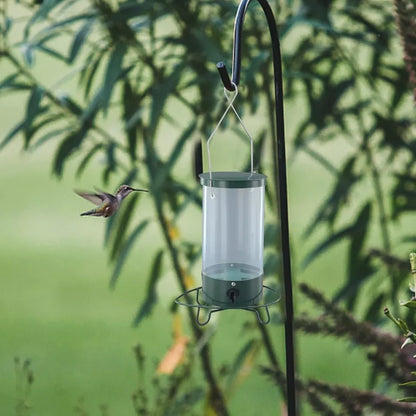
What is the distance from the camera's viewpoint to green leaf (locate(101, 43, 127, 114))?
1.42 m

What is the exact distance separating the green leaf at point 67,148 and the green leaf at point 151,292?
0.30 meters

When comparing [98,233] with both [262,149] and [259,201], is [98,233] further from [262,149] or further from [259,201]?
[259,201]

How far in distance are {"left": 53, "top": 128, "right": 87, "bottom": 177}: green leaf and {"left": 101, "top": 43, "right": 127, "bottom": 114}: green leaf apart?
0.46 ft

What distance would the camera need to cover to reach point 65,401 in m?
2.70

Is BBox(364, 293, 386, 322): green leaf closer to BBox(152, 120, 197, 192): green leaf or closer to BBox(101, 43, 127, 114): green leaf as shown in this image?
BBox(152, 120, 197, 192): green leaf

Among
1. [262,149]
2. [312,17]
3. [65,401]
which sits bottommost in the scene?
[65,401]

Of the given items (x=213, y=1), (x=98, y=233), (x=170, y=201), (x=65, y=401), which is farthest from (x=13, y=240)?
(x=213, y=1)

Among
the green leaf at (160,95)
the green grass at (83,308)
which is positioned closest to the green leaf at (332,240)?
the green grass at (83,308)

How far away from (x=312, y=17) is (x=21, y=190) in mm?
3384

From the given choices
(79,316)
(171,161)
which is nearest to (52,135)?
(171,161)

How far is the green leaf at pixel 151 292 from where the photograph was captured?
5.26ft

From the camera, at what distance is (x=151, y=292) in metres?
1.66

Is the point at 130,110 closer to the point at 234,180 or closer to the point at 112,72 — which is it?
the point at 112,72

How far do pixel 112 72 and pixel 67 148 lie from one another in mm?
243
